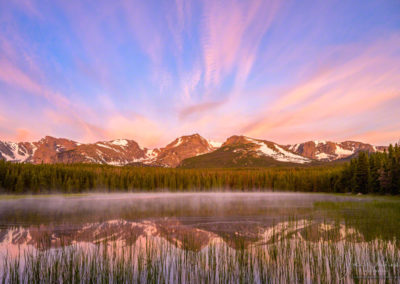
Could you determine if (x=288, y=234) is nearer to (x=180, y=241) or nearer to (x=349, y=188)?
(x=180, y=241)

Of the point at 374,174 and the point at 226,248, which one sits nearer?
the point at 226,248

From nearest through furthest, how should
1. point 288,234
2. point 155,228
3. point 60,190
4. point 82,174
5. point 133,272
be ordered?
point 133,272 < point 288,234 < point 155,228 < point 60,190 < point 82,174

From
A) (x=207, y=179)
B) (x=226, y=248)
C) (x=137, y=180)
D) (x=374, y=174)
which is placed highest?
(x=374, y=174)

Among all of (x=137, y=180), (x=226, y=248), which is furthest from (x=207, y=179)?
(x=226, y=248)

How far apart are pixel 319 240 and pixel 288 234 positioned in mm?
2860

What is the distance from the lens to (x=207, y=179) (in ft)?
544

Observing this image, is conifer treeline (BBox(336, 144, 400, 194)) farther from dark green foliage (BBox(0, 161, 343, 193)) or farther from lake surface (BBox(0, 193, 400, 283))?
lake surface (BBox(0, 193, 400, 283))

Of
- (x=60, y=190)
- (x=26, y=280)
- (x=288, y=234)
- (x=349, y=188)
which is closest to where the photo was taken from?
(x=26, y=280)

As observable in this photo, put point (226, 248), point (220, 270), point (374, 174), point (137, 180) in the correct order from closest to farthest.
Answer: point (220, 270)
point (226, 248)
point (374, 174)
point (137, 180)

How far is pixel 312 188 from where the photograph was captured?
5325 inches

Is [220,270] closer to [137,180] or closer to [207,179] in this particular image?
[137,180]

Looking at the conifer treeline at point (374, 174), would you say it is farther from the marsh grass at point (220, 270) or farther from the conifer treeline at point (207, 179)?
the marsh grass at point (220, 270)

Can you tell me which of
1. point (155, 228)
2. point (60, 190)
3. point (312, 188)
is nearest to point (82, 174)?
point (60, 190)

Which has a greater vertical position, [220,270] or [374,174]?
[374,174]
